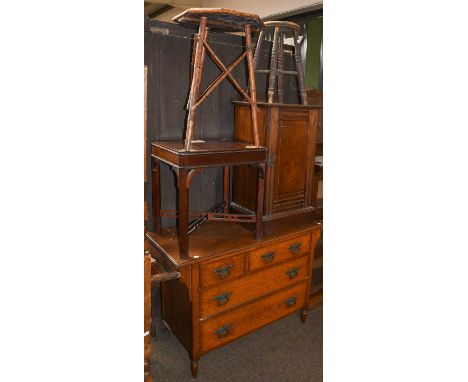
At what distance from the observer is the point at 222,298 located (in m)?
2.12

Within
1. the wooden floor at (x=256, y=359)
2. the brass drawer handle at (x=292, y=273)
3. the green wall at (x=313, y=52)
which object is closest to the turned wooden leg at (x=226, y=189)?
the brass drawer handle at (x=292, y=273)

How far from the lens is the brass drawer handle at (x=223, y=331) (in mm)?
2176

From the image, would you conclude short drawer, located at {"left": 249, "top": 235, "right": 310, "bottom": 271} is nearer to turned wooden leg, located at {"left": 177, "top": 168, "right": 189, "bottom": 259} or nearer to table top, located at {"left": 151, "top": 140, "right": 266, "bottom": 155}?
turned wooden leg, located at {"left": 177, "top": 168, "right": 189, "bottom": 259}

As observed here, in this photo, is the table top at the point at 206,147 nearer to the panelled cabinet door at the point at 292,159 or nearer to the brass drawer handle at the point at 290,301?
the panelled cabinet door at the point at 292,159

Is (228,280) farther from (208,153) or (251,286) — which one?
(208,153)

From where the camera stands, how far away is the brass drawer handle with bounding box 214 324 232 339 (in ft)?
7.14

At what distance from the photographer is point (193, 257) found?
200cm

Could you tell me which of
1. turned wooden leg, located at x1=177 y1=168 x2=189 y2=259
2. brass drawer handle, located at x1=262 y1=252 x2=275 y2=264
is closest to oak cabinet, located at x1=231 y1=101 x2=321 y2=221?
brass drawer handle, located at x1=262 y1=252 x2=275 y2=264

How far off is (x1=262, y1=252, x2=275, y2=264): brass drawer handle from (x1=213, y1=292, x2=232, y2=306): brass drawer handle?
0.30 m

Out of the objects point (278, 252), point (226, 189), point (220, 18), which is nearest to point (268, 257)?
point (278, 252)

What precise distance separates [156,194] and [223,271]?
59cm

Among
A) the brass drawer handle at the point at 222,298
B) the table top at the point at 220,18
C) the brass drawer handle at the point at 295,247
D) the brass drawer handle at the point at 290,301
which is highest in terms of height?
the table top at the point at 220,18
